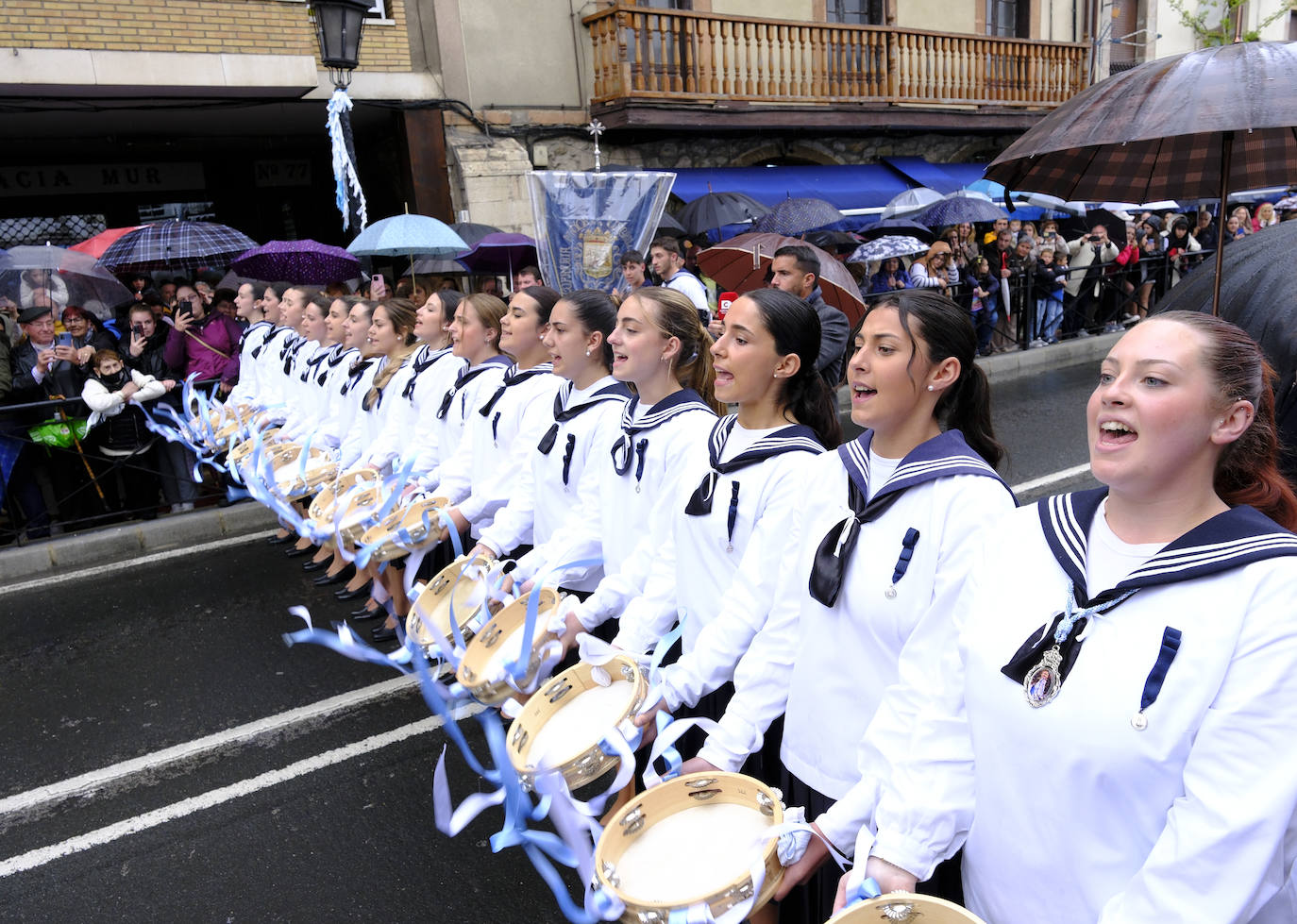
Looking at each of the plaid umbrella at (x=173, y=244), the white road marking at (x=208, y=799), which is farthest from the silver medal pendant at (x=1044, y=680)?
the plaid umbrella at (x=173, y=244)

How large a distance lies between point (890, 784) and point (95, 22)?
40.6ft

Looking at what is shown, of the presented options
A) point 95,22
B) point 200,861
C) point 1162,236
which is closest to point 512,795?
point 200,861

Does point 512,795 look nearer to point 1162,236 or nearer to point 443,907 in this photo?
point 443,907

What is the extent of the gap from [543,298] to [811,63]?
530 inches

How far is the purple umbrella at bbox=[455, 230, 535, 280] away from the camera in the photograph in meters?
9.95

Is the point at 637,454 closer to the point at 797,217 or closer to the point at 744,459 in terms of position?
the point at 744,459

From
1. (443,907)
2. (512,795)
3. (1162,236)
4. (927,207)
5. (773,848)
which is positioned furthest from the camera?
(1162,236)

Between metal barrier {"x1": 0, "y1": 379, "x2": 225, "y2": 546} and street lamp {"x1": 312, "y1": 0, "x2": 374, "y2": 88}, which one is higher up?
street lamp {"x1": 312, "y1": 0, "x2": 374, "y2": 88}

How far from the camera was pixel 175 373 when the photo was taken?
851 centimetres

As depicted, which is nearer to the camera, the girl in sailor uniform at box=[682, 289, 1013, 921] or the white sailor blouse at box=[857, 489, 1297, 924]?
the white sailor blouse at box=[857, 489, 1297, 924]

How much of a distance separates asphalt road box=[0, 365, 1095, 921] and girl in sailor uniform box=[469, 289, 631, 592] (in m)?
1.13

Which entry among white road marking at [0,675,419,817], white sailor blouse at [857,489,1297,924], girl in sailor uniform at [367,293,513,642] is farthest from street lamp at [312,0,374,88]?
white sailor blouse at [857,489,1297,924]

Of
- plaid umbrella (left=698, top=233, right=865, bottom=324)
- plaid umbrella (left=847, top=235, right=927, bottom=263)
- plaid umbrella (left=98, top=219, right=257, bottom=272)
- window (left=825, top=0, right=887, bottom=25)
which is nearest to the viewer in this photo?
plaid umbrella (left=698, top=233, right=865, bottom=324)

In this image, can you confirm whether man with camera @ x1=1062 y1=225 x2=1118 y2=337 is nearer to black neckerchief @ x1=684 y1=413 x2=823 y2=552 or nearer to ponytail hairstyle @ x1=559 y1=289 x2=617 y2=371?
ponytail hairstyle @ x1=559 y1=289 x2=617 y2=371
